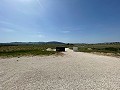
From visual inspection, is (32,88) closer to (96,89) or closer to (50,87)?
(50,87)

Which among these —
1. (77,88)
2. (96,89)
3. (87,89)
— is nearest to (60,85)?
(77,88)

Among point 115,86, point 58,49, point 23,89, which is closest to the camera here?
point 23,89

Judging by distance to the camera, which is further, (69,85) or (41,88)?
(69,85)

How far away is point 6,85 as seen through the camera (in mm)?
10273

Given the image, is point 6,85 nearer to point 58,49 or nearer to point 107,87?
point 107,87

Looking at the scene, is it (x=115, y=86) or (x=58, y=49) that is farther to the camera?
(x=58, y=49)

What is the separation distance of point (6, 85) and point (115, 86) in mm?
8987

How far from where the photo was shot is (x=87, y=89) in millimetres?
9516

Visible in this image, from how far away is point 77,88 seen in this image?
9.74 m

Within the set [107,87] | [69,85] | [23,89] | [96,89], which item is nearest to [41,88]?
[23,89]

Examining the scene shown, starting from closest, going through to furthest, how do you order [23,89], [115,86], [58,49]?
[23,89]
[115,86]
[58,49]

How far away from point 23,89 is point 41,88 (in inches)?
53.3

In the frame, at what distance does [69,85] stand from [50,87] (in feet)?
5.33

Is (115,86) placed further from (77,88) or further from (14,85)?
(14,85)
